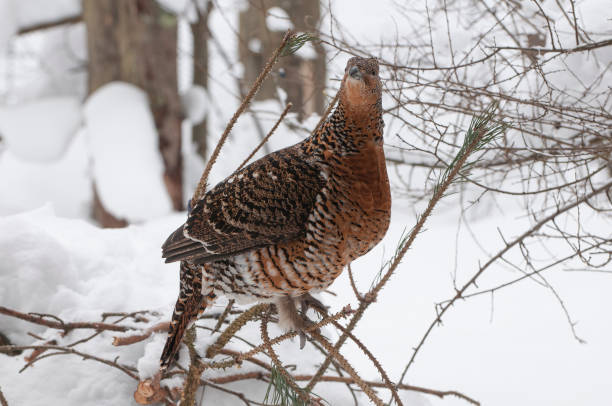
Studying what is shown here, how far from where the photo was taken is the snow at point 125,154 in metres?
3.42

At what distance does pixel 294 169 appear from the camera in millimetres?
1148

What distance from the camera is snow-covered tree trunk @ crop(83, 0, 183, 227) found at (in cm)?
356

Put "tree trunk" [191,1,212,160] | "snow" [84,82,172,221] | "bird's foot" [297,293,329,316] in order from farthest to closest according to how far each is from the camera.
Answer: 1. "tree trunk" [191,1,212,160]
2. "snow" [84,82,172,221]
3. "bird's foot" [297,293,329,316]

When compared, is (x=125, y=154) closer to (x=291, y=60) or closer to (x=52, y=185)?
(x=291, y=60)

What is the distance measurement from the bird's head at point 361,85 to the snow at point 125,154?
2.56m

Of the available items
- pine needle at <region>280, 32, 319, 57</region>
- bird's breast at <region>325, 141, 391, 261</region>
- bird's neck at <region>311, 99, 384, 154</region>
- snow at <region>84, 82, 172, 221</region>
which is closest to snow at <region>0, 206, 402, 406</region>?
bird's breast at <region>325, 141, 391, 261</region>

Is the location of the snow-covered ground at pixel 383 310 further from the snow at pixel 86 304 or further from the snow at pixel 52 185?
the snow at pixel 52 185

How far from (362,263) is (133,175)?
1597 mm

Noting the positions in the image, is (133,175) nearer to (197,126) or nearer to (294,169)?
(197,126)

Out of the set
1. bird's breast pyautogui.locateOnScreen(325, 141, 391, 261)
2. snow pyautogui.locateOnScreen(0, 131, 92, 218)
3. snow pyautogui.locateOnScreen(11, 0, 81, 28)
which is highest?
snow pyautogui.locateOnScreen(11, 0, 81, 28)

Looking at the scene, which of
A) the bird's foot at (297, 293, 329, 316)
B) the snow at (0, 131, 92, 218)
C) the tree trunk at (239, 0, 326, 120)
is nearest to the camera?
the bird's foot at (297, 293, 329, 316)

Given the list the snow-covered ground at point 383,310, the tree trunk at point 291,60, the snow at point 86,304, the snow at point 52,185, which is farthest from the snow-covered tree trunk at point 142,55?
the snow at point 86,304

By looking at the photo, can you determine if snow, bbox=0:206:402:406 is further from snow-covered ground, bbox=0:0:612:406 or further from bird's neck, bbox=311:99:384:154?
bird's neck, bbox=311:99:384:154

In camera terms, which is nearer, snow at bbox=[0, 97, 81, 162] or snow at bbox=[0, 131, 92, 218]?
snow at bbox=[0, 97, 81, 162]
